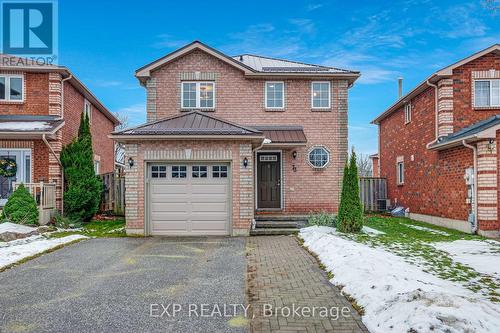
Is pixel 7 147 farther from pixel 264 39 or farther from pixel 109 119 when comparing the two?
pixel 264 39

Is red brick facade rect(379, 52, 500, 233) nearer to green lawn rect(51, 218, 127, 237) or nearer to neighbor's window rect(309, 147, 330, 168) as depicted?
neighbor's window rect(309, 147, 330, 168)

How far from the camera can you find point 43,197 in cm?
1310

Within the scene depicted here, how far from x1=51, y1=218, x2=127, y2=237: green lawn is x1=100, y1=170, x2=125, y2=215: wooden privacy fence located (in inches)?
56.0

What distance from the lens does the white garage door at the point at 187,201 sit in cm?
1141

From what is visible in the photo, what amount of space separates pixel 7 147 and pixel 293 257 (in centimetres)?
1179

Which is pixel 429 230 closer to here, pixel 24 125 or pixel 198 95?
pixel 198 95

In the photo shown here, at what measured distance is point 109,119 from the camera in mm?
21906

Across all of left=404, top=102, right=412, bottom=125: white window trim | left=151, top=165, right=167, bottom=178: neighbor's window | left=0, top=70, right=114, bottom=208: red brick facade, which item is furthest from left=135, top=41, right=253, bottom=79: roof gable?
left=404, top=102, right=412, bottom=125: white window trim

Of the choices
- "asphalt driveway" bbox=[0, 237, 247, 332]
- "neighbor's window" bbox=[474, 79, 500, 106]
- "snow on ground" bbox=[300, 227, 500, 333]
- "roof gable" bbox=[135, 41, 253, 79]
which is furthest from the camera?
"roof gable" bbox=[135, 41, 253, 79]

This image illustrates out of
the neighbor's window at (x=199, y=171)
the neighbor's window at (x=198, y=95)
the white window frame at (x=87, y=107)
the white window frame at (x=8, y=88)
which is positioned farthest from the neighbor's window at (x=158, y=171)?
the white window frame at (x=87, y=107)

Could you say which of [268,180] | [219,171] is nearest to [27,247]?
[219,171]

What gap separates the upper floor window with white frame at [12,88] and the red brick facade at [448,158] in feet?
52.3

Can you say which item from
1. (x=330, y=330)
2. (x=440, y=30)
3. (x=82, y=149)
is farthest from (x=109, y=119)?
(x=330, y=330)

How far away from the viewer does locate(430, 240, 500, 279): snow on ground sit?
23.0 ft
